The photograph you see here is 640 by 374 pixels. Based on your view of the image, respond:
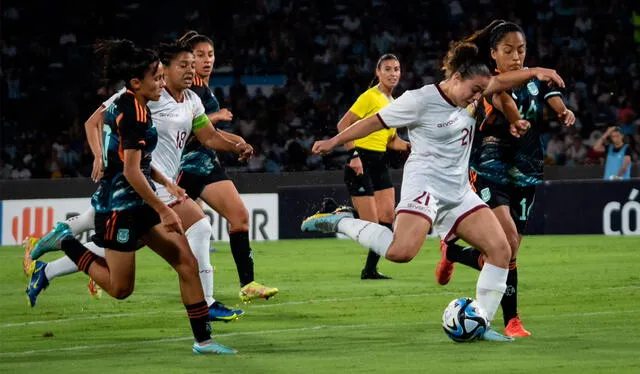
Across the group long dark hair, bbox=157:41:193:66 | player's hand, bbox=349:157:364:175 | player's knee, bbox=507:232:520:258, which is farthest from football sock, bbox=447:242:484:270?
player's hand, bbox=349:157:364:175

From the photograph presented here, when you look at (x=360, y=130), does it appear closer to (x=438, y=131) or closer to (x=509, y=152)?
(x=438, y=131)

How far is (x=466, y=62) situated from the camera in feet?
29.5

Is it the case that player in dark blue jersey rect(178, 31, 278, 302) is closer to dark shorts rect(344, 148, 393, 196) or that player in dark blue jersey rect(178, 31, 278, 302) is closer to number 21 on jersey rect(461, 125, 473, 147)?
number 21 on jersey rect(461, 125, 473, 147)

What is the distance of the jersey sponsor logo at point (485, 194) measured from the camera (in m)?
9.90

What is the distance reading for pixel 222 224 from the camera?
22344 millimetres

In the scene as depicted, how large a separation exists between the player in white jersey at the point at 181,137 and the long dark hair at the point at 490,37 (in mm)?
1984

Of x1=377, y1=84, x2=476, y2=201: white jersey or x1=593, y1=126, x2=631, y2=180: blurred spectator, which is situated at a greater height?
x1=377, y1=84, x2=476, y2=201: white jersey

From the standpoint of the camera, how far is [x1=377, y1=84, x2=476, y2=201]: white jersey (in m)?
9.09

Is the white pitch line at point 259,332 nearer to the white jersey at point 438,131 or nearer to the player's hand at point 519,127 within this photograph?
the white jersey at point 438,131

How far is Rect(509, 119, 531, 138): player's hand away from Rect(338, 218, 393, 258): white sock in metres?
1.13

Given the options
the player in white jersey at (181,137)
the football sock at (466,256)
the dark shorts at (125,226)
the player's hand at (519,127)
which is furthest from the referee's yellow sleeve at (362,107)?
the dark shorts at (125,226)

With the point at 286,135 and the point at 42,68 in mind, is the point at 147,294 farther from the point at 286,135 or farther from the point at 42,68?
the point at 42,68

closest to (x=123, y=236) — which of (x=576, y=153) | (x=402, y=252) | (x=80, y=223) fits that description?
(x=402, y=252)

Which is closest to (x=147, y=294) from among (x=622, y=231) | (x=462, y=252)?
(x=462, y=252)
